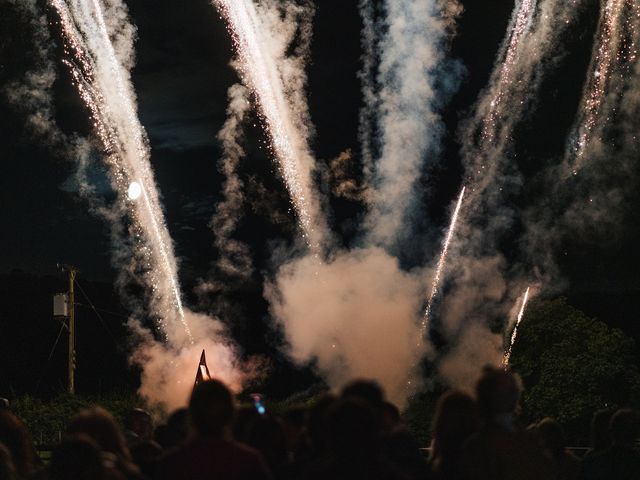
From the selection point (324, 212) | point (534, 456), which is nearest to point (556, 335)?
point (324, 212)

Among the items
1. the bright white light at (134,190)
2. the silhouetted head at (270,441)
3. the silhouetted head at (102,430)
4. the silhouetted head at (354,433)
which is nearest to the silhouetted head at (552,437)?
the silhouetted head at (270,441)

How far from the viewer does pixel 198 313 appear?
1572 inches

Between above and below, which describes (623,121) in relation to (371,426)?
above

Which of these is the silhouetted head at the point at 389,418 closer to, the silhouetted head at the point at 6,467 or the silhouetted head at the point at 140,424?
the silhouetted head at the point at 6,467

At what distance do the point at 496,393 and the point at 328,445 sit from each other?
1184 mm

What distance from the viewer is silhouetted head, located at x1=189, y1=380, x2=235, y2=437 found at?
17.8 ft

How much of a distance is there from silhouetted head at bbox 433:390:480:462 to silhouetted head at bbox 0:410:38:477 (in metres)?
2.46

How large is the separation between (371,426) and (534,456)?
48.6 inches

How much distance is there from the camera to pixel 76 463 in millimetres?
5227

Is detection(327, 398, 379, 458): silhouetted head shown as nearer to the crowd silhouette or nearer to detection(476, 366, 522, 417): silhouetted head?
the crowd silhouette

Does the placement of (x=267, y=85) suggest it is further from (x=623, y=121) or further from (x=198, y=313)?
(x=198, y=313)

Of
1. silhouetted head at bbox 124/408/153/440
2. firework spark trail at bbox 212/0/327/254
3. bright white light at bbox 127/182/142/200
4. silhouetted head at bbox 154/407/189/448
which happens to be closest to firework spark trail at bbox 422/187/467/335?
firework spark trail at bbox 212/0/327/254

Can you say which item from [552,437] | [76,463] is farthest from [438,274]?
[76,463]

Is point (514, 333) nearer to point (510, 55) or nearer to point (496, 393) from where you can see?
point (510, 55)
